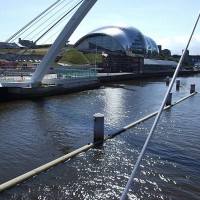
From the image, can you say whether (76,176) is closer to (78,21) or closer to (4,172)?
(4,172)

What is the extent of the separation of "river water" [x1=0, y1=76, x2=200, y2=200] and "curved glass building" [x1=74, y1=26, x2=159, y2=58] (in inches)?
3871

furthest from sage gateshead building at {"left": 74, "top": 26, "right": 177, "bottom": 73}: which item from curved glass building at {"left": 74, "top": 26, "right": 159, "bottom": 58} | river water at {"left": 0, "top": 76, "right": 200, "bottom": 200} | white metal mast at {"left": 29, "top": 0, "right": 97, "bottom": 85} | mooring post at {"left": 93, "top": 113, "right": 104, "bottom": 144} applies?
mooring post at {"left": 93, "top": 113, "right": 104, "bottom": 144}

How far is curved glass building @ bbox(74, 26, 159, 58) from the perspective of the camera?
122m

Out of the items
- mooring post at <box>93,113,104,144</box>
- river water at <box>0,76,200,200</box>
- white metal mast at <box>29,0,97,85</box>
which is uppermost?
white metal mast at <box>29,0,97,85</box>

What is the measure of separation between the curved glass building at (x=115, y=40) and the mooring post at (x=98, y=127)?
104259mm

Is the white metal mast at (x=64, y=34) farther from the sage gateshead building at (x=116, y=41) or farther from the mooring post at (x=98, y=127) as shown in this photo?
the sage gateshead building at (x=116, y=41)

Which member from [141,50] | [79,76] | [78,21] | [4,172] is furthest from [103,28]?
[4,172]

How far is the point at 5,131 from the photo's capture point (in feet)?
57.2

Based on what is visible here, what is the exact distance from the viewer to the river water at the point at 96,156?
9.80m

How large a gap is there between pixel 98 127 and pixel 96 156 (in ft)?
6.12

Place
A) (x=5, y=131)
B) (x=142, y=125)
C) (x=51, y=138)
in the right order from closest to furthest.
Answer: (x=51, y=138)
(x=5, y=131)
(x=142, y=125)

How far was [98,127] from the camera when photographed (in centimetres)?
1446

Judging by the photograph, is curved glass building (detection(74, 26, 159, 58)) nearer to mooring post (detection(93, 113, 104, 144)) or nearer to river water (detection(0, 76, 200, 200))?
river water (detection(0, 76, 200, 200))

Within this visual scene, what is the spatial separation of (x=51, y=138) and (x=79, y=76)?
26.8m
